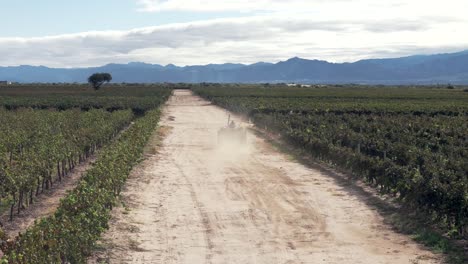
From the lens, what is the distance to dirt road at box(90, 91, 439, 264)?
39.5 ft

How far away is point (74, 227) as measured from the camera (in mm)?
10500

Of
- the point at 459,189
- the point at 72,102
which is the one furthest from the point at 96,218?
the point at 72,102

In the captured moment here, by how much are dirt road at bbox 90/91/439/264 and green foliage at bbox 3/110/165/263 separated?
696 mm

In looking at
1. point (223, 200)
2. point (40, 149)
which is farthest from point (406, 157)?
point (40, 149)

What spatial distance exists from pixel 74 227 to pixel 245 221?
535 cm

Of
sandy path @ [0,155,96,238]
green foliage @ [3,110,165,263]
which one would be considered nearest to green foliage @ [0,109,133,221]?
sandy path @ [0,155,96,238]

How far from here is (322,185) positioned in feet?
64.9

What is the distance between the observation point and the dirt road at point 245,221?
12.0 metres

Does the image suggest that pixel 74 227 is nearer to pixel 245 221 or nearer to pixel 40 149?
pixel 245 221

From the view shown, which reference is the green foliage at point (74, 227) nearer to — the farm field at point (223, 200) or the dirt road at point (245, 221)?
the farm field at point (223, 200)

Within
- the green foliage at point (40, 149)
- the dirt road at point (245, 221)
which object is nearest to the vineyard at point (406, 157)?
the dirt road at point (245, 221)

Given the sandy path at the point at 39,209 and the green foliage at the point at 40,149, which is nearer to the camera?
the sandy path at the point at 39,209

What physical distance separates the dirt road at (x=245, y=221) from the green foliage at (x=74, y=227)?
Result: 696mm

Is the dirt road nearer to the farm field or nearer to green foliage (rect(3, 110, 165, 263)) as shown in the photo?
the farm field
